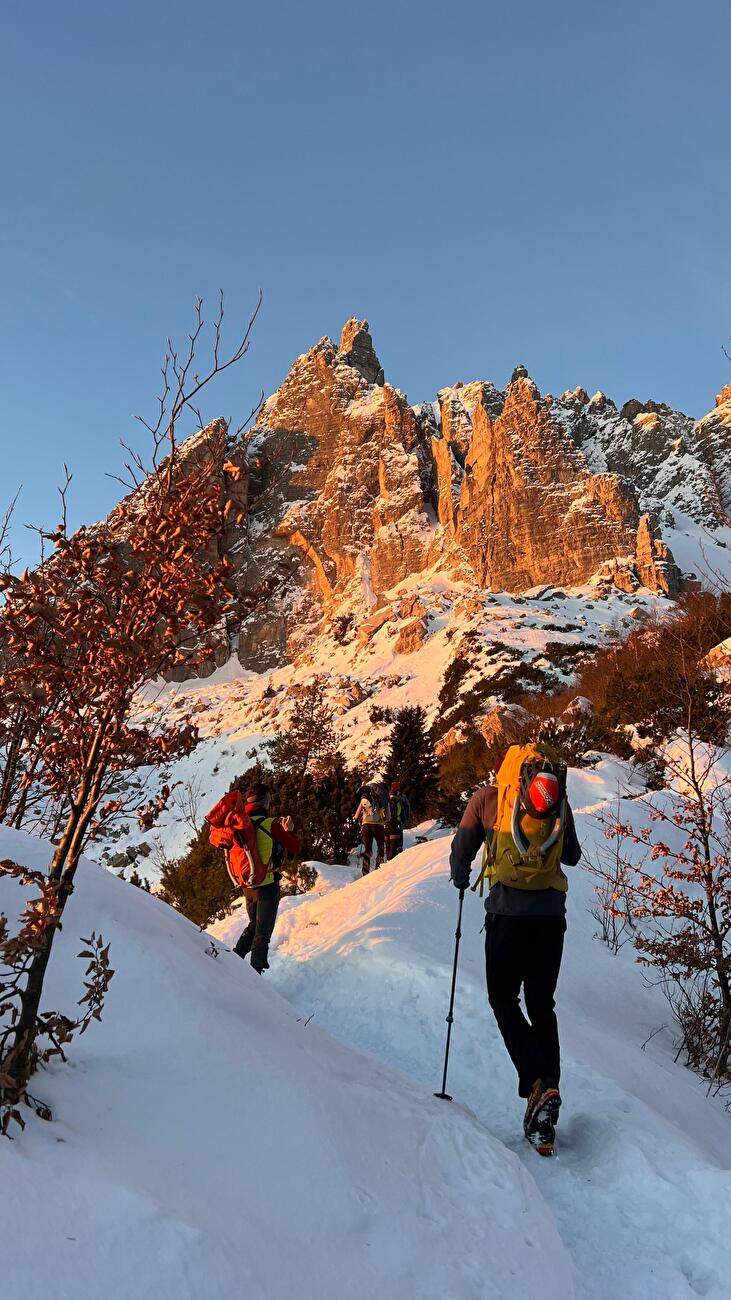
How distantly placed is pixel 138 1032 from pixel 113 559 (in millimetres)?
1422

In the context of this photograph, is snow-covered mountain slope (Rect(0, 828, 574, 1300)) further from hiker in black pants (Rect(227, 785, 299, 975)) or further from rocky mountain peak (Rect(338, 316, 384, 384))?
rocky mountain peak (Rect(338, 316, 384, 384))

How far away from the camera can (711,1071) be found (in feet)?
14.7

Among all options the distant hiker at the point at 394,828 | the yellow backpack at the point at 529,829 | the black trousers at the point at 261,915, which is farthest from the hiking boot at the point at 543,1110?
the distant hiker at the point at 394,828

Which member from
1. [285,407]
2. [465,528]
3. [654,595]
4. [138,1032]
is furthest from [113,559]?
[285,407]

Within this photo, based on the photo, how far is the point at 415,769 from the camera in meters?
15.3

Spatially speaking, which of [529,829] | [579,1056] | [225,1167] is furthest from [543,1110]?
[225,1167]

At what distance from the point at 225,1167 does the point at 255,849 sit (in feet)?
11.4

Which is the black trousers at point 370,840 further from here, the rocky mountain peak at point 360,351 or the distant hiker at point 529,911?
the rocky mountain peak at point 360,351

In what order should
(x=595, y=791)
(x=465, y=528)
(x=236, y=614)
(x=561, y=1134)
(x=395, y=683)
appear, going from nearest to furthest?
(x=236, y=614), (x=561, y=1134), (x=595, y=791), (x=395, y=683), (x=465, y=528)

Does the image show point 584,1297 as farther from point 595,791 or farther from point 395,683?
point 395,683

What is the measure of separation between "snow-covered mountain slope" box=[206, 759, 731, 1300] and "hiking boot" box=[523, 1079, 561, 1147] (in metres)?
0.10

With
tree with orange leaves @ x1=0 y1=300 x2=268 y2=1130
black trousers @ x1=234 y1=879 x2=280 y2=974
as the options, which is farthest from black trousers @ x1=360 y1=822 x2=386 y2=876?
tree with orange leaves @ x1=0 y1=300 x2=268 y2=1130

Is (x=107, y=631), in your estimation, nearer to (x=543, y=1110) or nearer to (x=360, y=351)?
(x=543, y=1110)

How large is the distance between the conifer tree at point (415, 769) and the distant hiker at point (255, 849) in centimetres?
915
